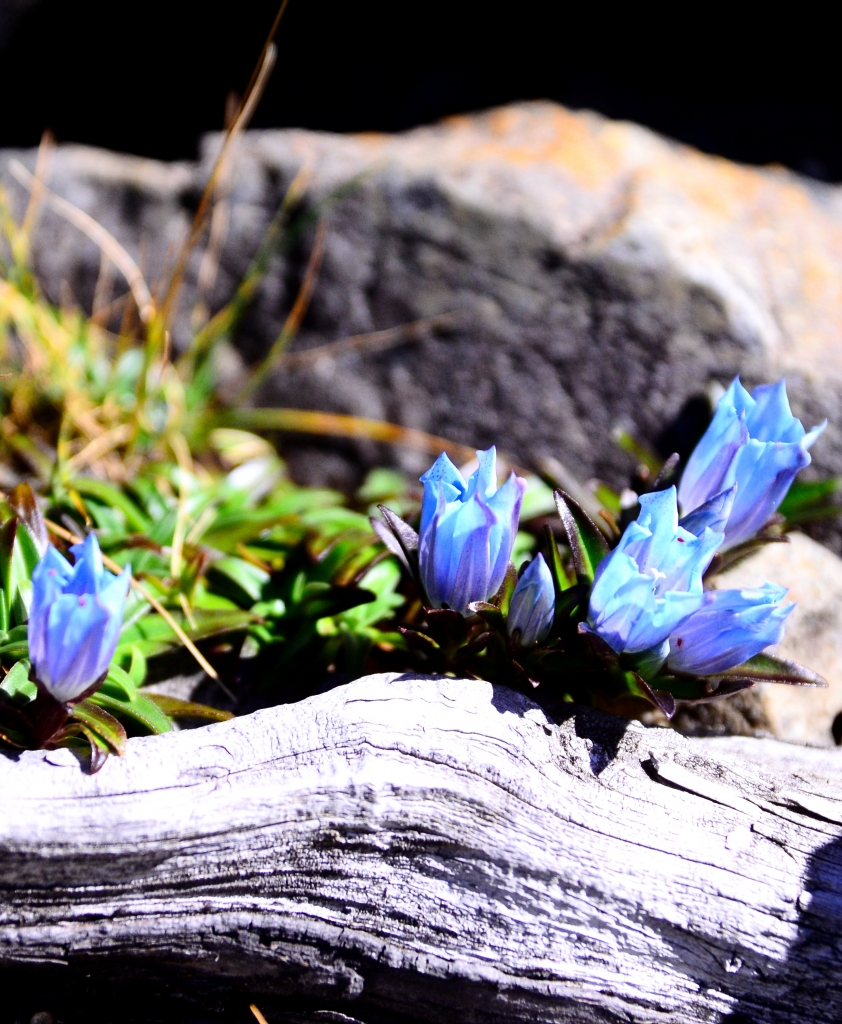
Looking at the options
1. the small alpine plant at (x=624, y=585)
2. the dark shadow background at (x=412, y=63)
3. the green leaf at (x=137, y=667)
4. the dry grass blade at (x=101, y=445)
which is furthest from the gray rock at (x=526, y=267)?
the green leaf at (x=137, y=667)

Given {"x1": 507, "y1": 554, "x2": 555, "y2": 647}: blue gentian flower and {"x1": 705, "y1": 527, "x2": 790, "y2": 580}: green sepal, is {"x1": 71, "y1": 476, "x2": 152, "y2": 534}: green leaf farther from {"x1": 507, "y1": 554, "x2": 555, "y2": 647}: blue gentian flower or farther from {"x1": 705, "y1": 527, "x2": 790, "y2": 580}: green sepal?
{"x1": 705, "y1": 527, "x2": 790, "y2": 580}: green sepal

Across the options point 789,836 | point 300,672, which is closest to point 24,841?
point 300,672

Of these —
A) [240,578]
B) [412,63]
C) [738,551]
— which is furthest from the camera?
[412,63]

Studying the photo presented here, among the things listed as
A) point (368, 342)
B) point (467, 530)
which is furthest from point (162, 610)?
point (368, 342)

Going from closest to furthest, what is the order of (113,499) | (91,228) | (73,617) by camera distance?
(73,617) < (113,499) < (91,228)

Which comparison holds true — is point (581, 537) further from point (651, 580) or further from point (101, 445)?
point (101, 445)

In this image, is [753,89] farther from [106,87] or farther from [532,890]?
[532,890]
